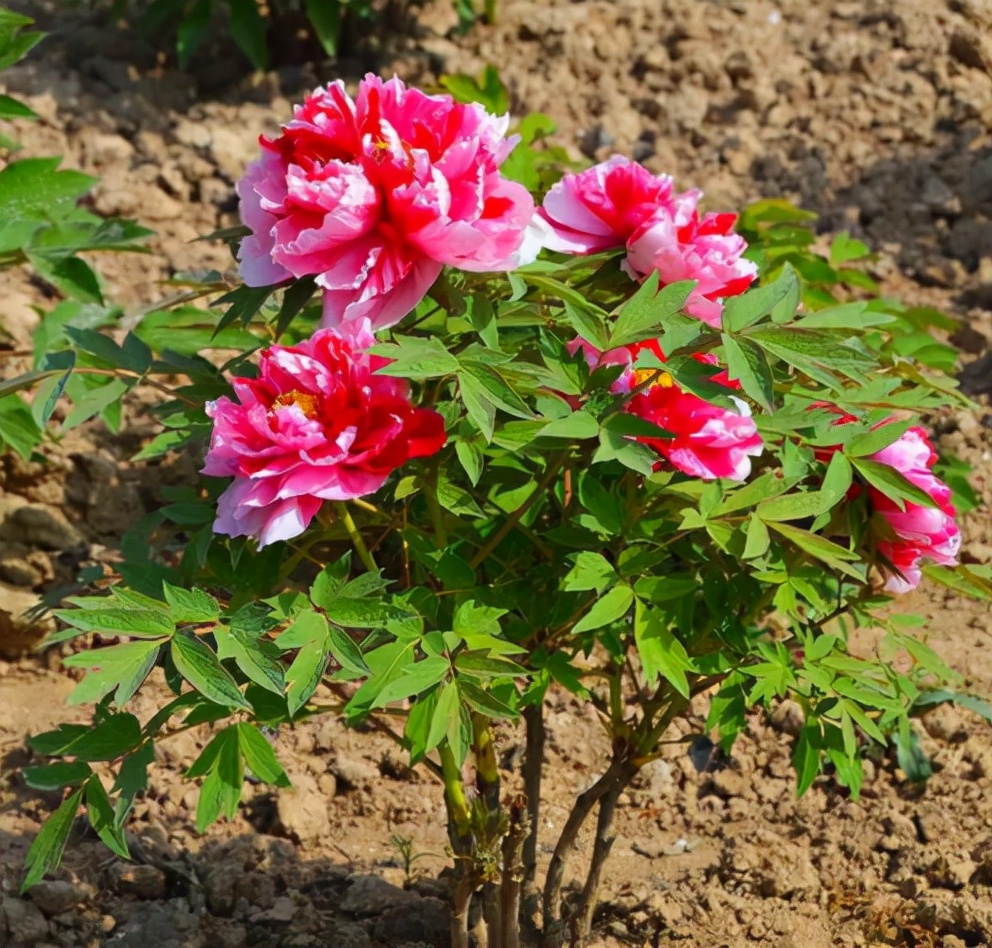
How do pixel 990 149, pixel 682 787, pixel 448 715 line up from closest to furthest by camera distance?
pixel 448 715, pixel 682 787, pixel 990 149

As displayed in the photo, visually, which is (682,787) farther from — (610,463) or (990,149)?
(990,149)

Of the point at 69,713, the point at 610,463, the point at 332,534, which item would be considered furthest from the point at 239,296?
the point at 69,713

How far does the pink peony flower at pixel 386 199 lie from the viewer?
1.70m

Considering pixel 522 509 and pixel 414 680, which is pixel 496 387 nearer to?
pixel 522 509

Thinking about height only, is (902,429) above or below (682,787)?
above

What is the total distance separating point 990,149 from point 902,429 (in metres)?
3.17

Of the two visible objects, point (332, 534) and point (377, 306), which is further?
point (332, 534)

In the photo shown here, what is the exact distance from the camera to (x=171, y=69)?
4910mm

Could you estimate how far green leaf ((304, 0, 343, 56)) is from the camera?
15.3ft

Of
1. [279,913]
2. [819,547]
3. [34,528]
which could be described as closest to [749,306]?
[819,547]

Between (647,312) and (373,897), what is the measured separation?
133 centimetres

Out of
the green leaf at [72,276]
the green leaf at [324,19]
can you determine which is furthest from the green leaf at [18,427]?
the green leaf at [324,19]

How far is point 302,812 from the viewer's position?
2.80 meters

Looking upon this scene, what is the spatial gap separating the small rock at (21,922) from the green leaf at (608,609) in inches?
47.3
